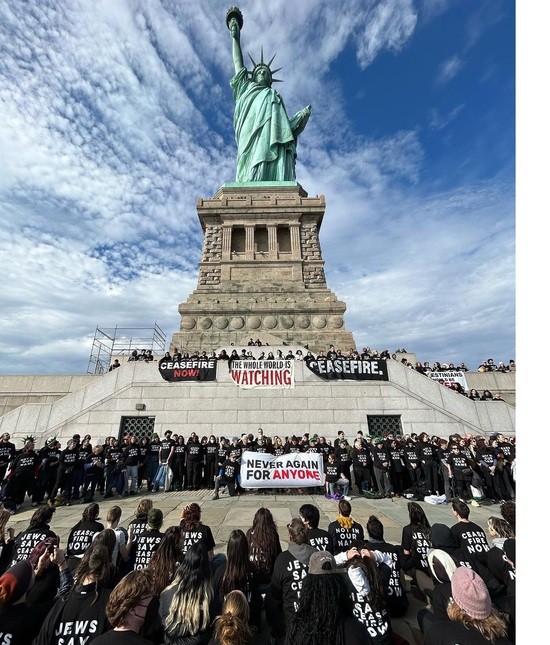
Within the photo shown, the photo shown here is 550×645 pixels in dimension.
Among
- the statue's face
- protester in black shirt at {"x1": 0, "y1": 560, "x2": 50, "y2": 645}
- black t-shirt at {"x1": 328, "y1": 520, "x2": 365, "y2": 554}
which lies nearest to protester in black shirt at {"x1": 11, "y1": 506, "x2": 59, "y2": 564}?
protester in black shirt at {"x1": 0, "y1": 560, "x2": 50, "y2": 645}

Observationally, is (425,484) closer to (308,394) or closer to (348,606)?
(308,394)

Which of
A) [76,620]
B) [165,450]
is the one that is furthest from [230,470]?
[76,620]

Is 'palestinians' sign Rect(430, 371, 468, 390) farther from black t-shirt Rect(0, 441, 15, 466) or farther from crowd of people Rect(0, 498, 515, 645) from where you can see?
black t-shirt Rect(0, 441, 15, 466)

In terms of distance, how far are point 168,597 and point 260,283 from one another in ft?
88.2

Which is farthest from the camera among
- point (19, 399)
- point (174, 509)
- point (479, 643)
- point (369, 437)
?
point (19, 399)

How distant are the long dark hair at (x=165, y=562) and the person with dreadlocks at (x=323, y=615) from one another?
1.63 metres

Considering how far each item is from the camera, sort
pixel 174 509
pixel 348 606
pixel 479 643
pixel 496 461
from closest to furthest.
Answer: pixel 479 643 → pixel 348 606 → pixel 174 509 → pixel 496 461

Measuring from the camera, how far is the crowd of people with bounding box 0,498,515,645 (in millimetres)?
2734

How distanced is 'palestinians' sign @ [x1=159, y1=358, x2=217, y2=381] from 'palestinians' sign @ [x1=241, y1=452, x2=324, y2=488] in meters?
6.84

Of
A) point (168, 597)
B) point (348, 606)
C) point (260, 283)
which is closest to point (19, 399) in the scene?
point (260, 283)

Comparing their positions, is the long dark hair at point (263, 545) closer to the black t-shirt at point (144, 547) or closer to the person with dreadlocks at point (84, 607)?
the black t-shirt at point (144, 547)

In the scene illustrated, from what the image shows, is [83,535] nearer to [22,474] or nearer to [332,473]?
[22,474]

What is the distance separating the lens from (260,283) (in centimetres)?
→ 2942

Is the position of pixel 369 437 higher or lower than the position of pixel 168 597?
higher
